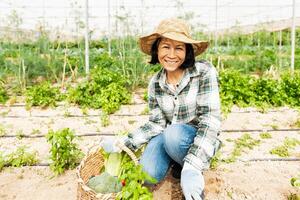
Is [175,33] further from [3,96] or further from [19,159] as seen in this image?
[3,96]

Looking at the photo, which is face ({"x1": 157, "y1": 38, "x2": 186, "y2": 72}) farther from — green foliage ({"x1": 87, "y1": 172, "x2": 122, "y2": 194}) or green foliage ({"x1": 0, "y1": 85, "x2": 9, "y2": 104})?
green foliage ({"x1": 0, "y1": 85, "x2": 9, "y2": 104})

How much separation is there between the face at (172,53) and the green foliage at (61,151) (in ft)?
3.36

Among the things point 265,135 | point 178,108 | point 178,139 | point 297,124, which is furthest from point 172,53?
point 297,124

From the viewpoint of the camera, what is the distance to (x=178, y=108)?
7.88 feet

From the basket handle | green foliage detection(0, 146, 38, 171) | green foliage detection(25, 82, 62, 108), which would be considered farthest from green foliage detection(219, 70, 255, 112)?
the basket handle

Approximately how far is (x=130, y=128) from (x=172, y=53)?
1948mm

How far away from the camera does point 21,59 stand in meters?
5.80

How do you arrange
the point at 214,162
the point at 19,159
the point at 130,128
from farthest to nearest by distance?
the point at 130,128 < the point at 19,159 < the point at 214,162

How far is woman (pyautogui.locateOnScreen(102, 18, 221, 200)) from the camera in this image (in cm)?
222

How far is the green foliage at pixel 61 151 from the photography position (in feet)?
9.18

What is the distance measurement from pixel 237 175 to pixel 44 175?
154 cm

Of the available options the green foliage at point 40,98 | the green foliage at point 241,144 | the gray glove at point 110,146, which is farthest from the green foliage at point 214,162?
the green foliage at point 40,98

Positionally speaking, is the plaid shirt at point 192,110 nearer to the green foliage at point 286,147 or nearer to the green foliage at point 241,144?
the green foliage at point 241,144

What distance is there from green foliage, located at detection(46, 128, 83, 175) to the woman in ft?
1.92
